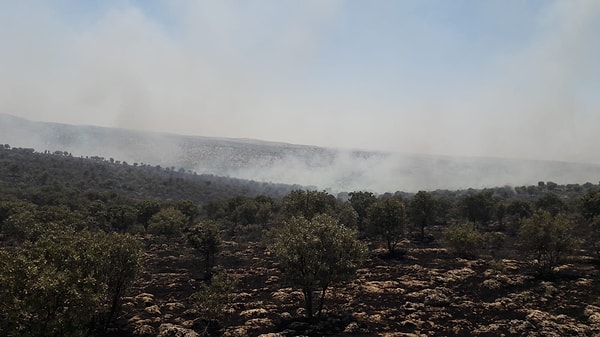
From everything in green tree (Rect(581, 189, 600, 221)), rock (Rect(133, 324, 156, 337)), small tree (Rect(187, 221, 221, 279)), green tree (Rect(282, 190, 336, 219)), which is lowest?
rock (Rect(133, 324, 156, 337))

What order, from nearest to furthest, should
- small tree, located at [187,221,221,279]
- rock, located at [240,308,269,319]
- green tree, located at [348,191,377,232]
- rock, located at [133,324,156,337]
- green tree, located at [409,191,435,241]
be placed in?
rock, located at [133,324,156,337] < rock, located at [240,308,269,319] < small tree, located at [187,221,221,279] < green tree, located at [409,191,435,241] < green tree, located at [348,191,377,232]

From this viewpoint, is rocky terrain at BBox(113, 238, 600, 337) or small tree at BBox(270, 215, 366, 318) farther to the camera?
small tree at BBox(270, 215, 366, 318)

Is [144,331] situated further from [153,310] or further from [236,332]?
[236,332]

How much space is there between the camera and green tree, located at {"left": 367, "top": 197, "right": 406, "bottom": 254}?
9219cm

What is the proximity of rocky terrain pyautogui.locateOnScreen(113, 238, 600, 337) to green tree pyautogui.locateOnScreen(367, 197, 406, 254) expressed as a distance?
861 cm

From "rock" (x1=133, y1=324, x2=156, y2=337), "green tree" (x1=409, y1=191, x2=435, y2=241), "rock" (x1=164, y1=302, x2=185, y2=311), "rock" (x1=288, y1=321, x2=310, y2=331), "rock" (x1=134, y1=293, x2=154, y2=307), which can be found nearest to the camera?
"rock" (x1=133, y1=324, x2=156, y2=337)

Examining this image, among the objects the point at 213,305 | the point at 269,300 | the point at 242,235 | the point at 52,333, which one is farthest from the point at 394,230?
the point at 52,333

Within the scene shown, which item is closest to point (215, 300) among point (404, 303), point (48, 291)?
point (48, 291)

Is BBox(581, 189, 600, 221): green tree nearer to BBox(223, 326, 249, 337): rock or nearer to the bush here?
the bush

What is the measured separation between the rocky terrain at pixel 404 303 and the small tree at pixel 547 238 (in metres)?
3.69

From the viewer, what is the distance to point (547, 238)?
2613 inches

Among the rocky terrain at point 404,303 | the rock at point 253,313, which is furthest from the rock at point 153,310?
the rock at point 253,313

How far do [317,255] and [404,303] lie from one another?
20.3 metres

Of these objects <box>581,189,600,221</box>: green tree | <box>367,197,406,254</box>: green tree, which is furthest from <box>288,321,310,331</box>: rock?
<box>581,189,600,221</box>: green tree
